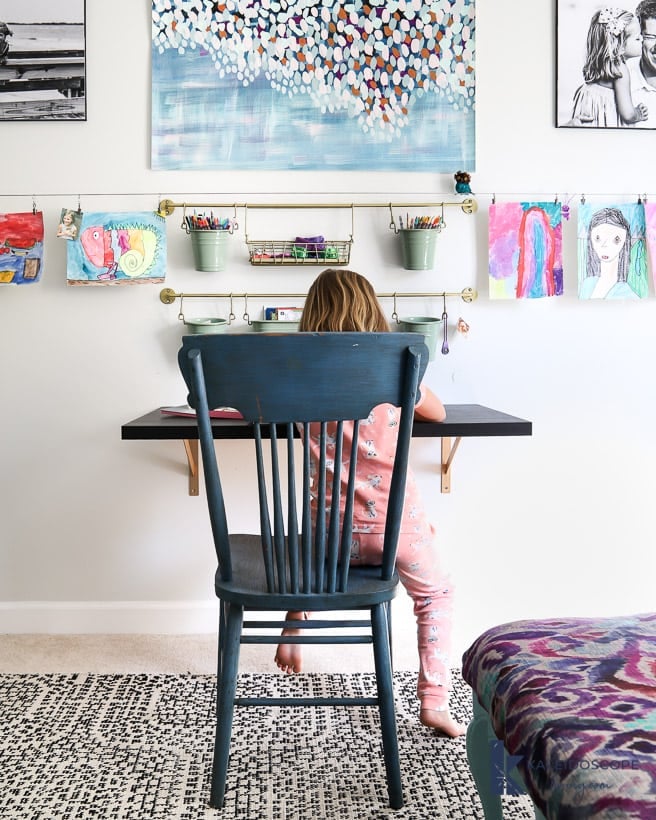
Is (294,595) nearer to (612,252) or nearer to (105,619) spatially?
(105,619)

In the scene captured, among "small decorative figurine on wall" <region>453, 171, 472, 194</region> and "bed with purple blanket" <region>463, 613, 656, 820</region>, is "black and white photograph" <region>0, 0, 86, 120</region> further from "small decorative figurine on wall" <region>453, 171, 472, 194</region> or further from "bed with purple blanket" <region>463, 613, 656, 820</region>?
"bed with purple blanket" <region>463, 613, 656, 820</region>

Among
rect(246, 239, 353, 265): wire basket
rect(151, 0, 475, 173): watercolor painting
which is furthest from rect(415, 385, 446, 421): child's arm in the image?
rect(151, 0, 475, 173): watercolor painting

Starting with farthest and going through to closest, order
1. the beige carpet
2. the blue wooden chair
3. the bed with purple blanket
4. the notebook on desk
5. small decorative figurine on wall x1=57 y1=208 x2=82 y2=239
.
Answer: small decorative figurine on wall x1=57 y1=208 x2=82 y2=239
the beige carpet
the notebook on desk
the blue wooden chair
the bed with purple blanket

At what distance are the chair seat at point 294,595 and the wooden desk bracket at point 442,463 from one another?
2.79 feet

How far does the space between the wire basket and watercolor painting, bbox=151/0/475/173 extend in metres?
0.22

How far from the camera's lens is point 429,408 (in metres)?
2.02

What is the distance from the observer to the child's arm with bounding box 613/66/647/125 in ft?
8.32

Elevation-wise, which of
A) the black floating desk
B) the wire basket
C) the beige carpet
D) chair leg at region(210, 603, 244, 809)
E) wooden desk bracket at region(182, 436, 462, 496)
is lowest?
the beige carpet

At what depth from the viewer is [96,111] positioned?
8.24ft

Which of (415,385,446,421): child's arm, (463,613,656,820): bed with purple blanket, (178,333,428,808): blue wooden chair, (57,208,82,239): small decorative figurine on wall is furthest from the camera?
(57,208,82,239): small decorative figurine on wall

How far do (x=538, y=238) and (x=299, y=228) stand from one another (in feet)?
2.28

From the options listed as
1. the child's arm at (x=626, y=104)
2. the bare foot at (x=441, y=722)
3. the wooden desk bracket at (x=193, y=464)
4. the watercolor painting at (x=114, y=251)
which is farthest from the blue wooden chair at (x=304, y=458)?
the child's arm at (x=626, y=104)

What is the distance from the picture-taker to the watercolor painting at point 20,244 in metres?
2.51

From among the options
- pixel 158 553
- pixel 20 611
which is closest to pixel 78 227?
pixel 158 553
